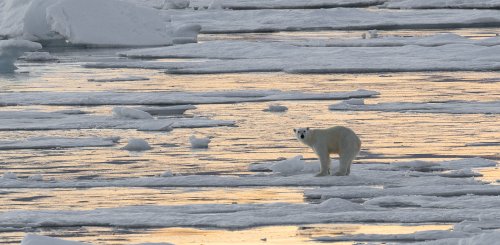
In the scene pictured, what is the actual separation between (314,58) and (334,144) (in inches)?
453

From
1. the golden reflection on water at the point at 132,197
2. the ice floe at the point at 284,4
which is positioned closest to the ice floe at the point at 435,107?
the golden reflection on water at the point at 132,197

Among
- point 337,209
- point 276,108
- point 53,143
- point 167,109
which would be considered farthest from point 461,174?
point 167,109

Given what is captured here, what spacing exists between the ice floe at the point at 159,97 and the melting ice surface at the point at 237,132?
0.10 ft

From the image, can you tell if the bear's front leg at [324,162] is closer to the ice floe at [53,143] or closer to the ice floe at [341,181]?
the ice floe at [341,181]

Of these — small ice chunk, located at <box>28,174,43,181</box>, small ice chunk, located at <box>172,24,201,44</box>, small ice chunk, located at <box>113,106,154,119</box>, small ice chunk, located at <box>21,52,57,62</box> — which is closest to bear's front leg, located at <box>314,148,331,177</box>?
small ice chunk, located at <box>28,174,43,181</box>

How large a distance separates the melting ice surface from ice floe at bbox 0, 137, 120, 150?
28mm

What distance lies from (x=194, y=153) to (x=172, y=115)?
3330 mm

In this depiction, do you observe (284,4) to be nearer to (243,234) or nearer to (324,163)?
(324,163)

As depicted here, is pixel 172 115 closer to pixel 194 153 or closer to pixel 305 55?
pixel 194 153

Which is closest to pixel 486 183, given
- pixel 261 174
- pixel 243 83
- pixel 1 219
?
pixel 261 174

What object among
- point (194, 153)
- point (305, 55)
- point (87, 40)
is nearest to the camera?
point (194, 153)

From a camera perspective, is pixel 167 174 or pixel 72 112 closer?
pixel 167 174

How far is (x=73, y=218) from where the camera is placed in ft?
27.7

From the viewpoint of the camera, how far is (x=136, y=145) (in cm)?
1202
